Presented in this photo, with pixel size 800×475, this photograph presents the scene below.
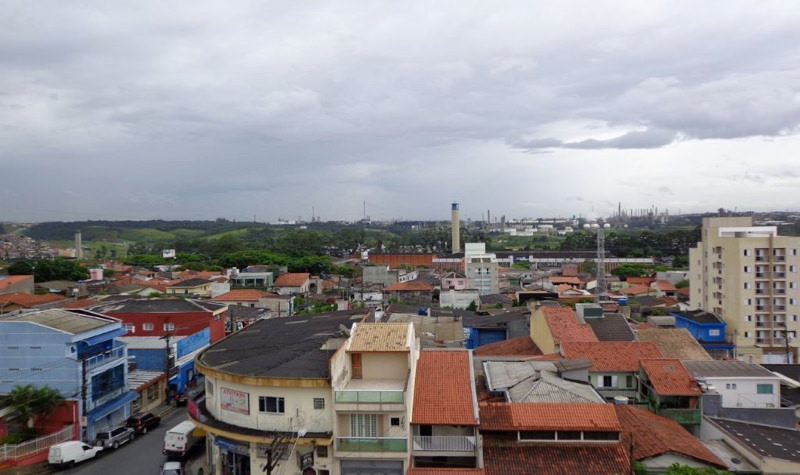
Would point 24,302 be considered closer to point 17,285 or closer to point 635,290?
point 17,285

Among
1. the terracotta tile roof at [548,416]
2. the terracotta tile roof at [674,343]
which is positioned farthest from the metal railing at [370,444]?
the terracotta tile roof at [674,343]

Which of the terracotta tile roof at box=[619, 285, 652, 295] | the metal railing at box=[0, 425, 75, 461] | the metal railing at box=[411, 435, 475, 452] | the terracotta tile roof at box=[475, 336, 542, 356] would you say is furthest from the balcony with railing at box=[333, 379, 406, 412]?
the terracotta tile roof at box=[619, 285, 652, 295]

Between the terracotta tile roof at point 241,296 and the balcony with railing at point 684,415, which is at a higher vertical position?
the terracotta tile roof at point 241,296

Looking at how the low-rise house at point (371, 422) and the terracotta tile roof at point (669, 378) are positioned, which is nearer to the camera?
the low-rise house at point (371, 422)

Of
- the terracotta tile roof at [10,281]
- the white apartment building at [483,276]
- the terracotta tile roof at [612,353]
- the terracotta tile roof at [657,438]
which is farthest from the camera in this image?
the white apartment building at [483,276]

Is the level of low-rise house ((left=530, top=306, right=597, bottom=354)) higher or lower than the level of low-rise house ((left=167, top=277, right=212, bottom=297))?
higher

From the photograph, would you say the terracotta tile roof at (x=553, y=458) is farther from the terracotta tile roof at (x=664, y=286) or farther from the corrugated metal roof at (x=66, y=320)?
the terracotta tile roof at (x=664, y=286)

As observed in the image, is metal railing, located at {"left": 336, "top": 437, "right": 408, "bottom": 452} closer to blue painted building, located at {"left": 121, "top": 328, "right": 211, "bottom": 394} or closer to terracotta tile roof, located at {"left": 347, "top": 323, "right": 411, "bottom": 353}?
terracotta tile roof, located at {"left": 347, "top": 323, "right": 411, "bottom": 353}
